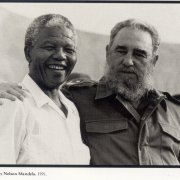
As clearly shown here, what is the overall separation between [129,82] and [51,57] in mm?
438

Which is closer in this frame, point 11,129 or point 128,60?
point 11,129

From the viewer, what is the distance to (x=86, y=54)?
2139mm

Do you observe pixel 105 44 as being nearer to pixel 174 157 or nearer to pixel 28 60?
pixel 28 60

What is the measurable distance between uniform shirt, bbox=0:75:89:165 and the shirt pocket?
406mm

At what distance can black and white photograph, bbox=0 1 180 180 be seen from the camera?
207 centimetres

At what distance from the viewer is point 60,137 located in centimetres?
208

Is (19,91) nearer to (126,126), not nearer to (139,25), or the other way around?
(126,126)

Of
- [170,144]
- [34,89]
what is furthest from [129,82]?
[34,89]

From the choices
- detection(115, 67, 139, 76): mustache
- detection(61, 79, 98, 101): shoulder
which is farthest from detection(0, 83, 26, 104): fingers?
Answer: detection(115, 67, 139, 76): mustache

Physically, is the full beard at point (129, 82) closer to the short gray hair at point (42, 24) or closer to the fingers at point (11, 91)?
the short gray hair at point (42, 24)

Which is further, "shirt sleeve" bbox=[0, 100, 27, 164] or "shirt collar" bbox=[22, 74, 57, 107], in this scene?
"shirt collar" bbox=[22, 74, 57, 107]

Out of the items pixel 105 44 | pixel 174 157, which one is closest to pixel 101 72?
pixel 105 44

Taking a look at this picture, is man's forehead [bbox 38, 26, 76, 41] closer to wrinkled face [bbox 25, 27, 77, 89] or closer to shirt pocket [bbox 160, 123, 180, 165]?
wrinkled face [bbox 25, 27, 77, 89]
